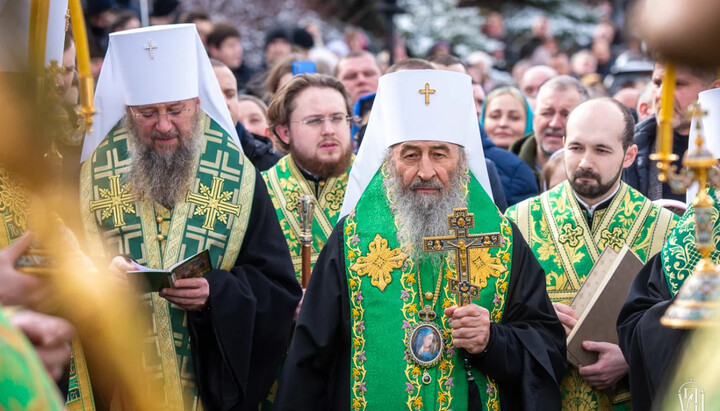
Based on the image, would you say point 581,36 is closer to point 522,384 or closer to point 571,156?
point 571,156

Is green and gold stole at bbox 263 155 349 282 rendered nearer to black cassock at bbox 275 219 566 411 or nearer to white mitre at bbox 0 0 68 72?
black cassock at bbox 275 219 566 411

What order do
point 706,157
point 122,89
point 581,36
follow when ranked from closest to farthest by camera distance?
point 706,157 → point 122,89 → point 581,36

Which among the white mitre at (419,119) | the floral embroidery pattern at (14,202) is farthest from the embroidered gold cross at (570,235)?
the floral embroidery pattern at (14,202)

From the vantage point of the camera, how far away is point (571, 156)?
5.53m

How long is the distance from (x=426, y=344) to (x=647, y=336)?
0.97 metres

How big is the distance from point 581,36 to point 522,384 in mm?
17925

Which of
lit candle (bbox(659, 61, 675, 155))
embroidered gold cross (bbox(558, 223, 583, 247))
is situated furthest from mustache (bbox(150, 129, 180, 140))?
lit candle (bbox(659, 61, 675, 155))

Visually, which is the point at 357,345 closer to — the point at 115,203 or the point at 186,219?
the point at 186,219

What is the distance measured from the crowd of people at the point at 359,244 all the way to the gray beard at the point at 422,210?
10 mm

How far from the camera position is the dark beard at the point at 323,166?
6035 mm

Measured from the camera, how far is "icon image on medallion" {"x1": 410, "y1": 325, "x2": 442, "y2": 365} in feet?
14.8

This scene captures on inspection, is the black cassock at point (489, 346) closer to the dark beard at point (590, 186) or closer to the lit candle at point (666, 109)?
the dark beard at point (590, 186)

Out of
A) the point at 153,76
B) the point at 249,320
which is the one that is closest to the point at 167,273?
the point at 249,320

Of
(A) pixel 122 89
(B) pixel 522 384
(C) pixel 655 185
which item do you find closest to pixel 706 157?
(B) pixel 522 384
